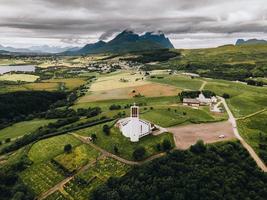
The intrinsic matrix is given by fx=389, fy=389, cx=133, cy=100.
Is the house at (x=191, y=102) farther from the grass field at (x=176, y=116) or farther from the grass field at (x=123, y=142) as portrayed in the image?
the grass field at (x=123, y=142)

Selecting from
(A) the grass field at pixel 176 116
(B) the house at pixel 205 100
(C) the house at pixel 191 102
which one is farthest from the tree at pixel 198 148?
(B) the house at pixel 205 100

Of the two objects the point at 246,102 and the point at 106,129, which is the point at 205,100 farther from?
the point at 106,129

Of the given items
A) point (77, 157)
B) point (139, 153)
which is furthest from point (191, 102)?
point (77, 157)

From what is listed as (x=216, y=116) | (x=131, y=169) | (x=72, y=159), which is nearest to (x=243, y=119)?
(x=216, y=116)

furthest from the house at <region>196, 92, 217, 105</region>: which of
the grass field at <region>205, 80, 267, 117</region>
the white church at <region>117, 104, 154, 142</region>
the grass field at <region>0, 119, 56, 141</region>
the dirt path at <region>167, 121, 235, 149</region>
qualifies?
the grass field at <region>0, 119, 56, 141</region>

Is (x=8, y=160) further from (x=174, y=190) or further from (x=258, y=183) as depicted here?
(x=258, y=183)

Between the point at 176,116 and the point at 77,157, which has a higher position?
the point at 176,116
